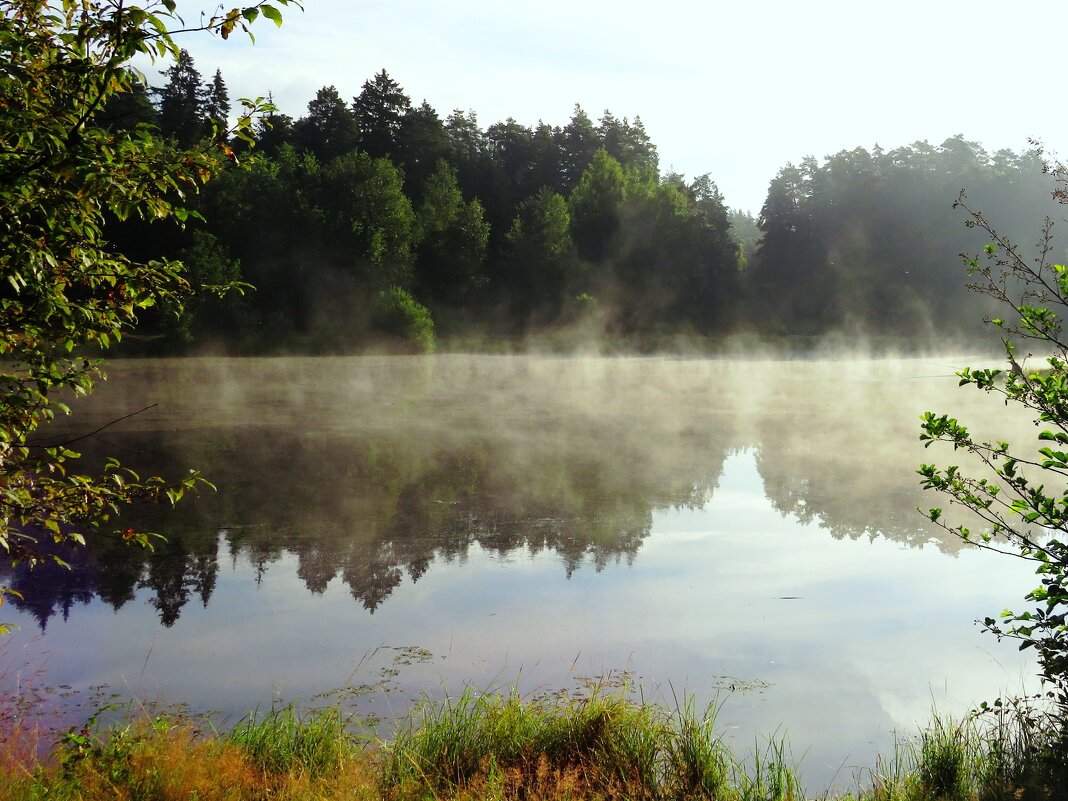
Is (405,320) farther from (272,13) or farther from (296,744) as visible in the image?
(272,13)

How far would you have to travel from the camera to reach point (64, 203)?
3553 mm

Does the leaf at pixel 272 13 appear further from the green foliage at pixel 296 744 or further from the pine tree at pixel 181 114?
the pine tree at pixel 181 114

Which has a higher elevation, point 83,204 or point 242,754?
point 83,204

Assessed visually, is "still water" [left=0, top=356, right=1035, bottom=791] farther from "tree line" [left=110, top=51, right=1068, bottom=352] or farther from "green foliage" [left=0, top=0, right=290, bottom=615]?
"tree line" [left=110, top=51, right=1068, bottom=352]

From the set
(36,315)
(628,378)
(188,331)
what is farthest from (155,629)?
(188,331)

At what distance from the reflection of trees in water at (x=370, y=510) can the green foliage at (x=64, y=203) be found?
444 cm

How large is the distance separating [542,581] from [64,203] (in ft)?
21.5

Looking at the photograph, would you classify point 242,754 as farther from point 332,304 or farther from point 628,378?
point 332,304

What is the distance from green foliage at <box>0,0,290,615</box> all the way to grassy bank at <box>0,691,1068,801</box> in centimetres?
132

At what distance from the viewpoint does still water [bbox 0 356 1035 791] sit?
664 centimetres

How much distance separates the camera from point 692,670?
6.95m

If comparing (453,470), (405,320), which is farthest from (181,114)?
(453,470)

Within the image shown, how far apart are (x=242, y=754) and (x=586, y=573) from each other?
513 centimetres

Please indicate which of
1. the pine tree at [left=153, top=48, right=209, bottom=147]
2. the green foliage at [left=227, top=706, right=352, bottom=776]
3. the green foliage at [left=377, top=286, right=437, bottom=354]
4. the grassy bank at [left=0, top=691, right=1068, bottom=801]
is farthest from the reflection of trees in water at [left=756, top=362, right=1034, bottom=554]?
the pine tree at [left=153, top=48, right=209, bottom=147]
